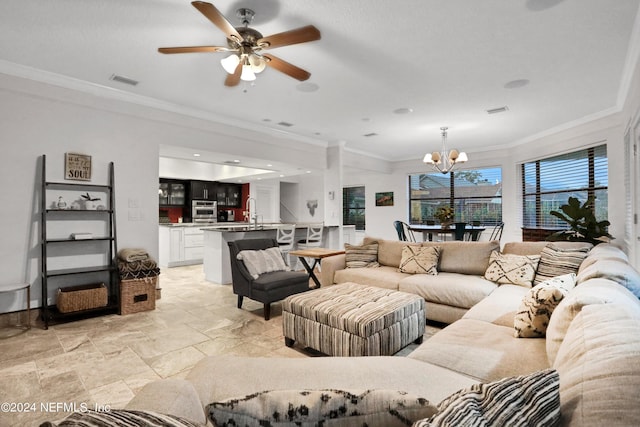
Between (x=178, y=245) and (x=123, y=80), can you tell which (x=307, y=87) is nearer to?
(x=123, y=80)

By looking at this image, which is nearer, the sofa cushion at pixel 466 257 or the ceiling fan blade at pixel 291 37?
the ceiling fan blade at pixel 291 37

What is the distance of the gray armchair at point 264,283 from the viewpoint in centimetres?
357

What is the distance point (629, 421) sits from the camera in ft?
2.01

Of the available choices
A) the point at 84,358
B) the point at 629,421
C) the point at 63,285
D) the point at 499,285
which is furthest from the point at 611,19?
the point at 63,285

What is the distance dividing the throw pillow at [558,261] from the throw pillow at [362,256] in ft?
5.92

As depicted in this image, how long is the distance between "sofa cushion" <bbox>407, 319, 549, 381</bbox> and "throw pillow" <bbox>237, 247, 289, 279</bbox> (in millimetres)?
2379

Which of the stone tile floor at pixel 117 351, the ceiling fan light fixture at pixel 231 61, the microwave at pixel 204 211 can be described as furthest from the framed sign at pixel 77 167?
the microwave at pixel 204 211

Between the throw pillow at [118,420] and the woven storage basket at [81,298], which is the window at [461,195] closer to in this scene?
the woven storage basket at [81,298]

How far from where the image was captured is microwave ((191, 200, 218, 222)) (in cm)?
966

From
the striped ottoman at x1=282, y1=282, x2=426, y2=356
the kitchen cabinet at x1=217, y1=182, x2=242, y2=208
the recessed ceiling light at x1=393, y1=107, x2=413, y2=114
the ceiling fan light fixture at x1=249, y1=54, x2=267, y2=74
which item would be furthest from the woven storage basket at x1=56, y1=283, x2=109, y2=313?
the kitchen cabinet at x1=217, y1=182, x2=242, y2=208

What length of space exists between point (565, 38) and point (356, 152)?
16.9ft

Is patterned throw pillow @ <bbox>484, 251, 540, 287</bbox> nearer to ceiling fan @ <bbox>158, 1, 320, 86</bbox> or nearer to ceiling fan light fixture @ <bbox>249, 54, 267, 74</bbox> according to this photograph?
ceiling fan @ <bbox>158, 1, 320, 86</bbox>

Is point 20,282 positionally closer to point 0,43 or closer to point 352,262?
point 0,43

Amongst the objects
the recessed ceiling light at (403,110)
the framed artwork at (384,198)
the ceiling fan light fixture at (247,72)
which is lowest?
the framed artwork at (384,198)
